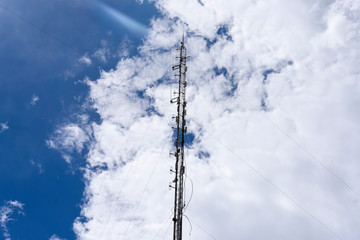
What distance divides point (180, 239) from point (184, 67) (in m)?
13.7

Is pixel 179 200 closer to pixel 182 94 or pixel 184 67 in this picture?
pixel 182 94

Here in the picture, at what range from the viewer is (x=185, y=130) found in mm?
21172

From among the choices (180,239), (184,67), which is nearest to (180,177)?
(180,239)

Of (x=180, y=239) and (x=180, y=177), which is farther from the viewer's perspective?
(x=180, y=177)

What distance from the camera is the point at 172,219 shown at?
58.3ft

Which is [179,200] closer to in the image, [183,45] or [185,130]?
[185,130]

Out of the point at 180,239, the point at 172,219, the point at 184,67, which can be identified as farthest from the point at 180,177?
the point at 184,67

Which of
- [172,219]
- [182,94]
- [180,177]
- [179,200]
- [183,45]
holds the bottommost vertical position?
[172,219]

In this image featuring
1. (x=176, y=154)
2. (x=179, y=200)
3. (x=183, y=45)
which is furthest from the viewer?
(x=183, y=45)

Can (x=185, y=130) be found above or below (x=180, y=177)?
above

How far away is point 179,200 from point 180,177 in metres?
1.60

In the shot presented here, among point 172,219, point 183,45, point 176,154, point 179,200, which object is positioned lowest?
point 172,219

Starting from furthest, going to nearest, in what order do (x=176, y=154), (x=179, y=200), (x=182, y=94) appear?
(x=182, y=94), (x=176, y=154), (x=179, y=200)

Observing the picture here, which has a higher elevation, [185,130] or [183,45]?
[183,45]
